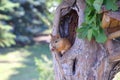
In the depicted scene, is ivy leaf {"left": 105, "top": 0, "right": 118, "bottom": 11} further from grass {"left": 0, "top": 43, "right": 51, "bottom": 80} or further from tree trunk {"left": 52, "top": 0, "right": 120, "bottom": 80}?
grass {"left": 0, "top": 43, "right": 51, "bottom": 80}

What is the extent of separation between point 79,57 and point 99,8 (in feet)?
1.01

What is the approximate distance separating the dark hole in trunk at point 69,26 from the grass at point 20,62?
189 inches

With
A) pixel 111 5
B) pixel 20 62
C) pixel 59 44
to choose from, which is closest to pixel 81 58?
pixel 59 44

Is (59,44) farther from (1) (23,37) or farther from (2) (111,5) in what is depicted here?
(1) (23,37)

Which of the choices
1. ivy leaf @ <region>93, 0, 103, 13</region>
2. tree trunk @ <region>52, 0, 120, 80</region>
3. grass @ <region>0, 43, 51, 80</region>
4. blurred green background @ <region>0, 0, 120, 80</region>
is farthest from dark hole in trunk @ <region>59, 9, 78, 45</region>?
blurred green background @ <region>0, 0, 120, 80</region>

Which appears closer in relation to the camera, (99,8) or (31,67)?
(99,8)

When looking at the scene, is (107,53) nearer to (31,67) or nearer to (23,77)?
(23,77)

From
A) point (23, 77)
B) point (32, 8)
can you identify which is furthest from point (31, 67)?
point (32, 8)

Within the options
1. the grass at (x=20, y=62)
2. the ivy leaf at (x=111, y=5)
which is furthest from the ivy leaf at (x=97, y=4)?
the grass at (x=20, y=62)

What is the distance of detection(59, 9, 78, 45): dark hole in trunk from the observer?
1475 millimetres

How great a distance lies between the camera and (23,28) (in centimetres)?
851

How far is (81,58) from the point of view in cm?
136

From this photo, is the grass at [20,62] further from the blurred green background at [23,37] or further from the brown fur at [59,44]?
the brown fur at [59,44]

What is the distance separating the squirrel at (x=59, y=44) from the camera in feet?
4.65
